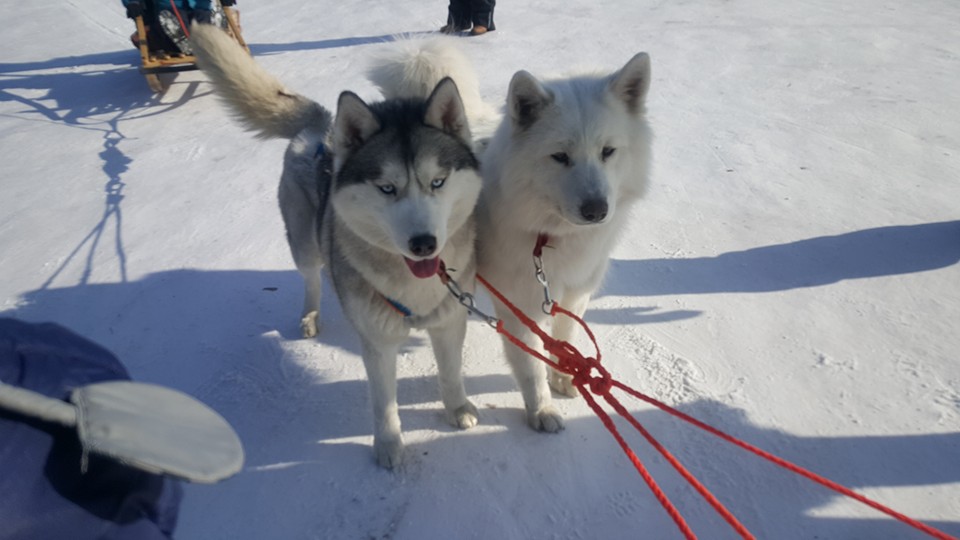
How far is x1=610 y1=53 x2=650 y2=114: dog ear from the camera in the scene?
187cm

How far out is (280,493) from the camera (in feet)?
6.24

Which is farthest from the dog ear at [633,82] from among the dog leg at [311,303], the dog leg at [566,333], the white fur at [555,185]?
the dog leg at [311,303]

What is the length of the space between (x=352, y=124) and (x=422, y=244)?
20.9 inches

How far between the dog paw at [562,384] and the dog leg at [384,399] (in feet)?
2.27

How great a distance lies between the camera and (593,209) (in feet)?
5.56

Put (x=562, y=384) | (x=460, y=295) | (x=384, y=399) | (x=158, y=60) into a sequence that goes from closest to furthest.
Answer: (x=460, y=295) < (x=384, y=399) < (x=562, y=384) < (x=158, y=60)

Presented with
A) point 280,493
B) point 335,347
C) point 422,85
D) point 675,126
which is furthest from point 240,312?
point 675,126

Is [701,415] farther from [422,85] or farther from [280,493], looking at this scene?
[422,85]

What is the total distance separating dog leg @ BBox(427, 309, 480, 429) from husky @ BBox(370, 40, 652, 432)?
0.60 ft

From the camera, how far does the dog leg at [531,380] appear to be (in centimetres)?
205

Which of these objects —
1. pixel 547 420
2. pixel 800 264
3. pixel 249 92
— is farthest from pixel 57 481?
pixel 800 264

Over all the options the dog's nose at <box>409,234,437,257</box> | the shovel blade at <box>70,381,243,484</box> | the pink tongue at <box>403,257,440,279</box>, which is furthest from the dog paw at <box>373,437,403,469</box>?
the shovel blade at <box>70,381,243,484</box>

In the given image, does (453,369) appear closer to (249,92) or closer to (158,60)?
(249,92)

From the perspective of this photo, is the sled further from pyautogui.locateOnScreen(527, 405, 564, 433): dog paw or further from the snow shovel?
the snow shovel
